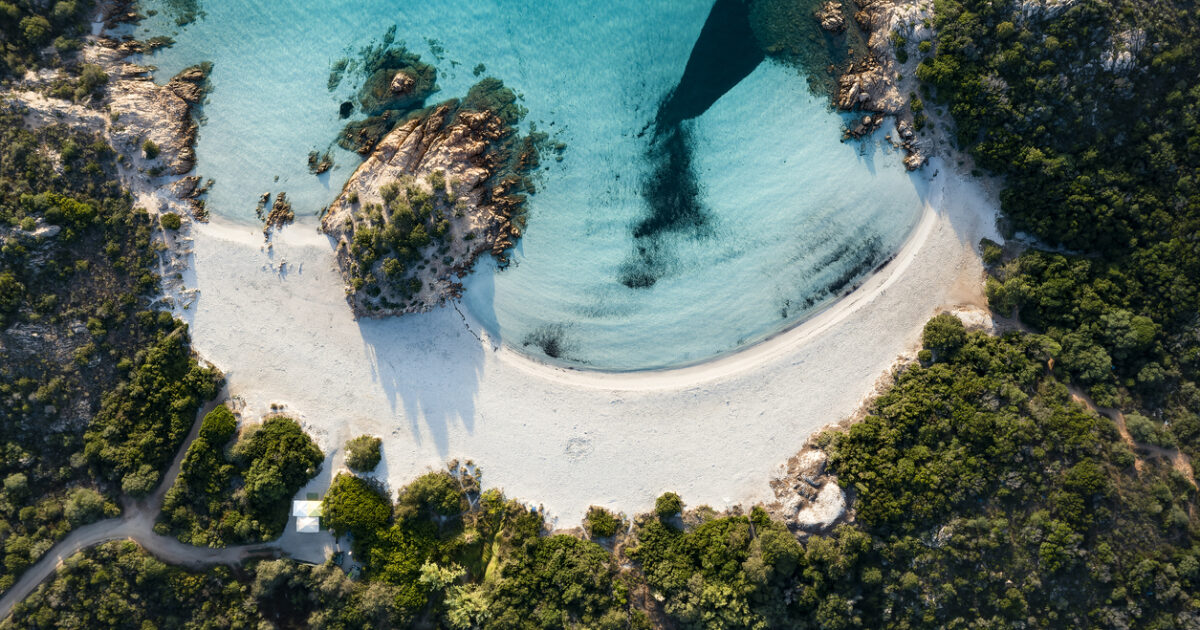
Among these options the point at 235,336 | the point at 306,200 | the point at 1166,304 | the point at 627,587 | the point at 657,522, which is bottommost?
the point at 627,587

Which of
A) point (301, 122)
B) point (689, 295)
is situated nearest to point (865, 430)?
point (689, 295)

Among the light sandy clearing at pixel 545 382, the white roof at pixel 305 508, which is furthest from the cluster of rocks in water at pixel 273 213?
the white roof at pixel 305 508

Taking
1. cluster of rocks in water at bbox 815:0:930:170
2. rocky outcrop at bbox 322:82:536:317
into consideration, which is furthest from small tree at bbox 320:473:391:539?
cluster of rocks in water at bbox 815:0:930:170

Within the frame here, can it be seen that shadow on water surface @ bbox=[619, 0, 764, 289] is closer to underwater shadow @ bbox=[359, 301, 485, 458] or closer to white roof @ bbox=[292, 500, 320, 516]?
underwater shadow @ bbox=[359, 301, 485, 458]

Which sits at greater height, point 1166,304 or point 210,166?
point 1166,304

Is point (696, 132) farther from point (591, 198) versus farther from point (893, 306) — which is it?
point (893, 306)

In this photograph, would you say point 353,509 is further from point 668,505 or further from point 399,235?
point 668,505
